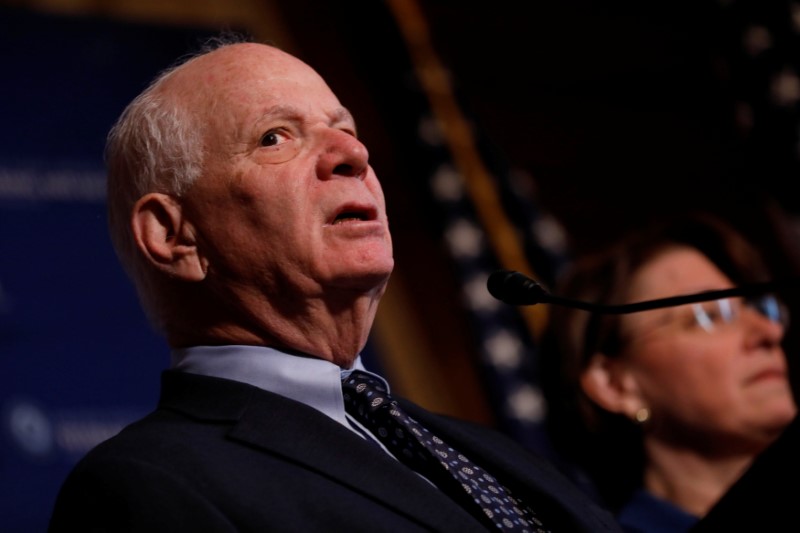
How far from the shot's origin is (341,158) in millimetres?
1796

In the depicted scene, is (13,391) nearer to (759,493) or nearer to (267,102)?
(267,102)

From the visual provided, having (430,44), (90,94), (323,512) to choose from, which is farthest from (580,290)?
(430,44)

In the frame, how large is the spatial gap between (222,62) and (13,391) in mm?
1788

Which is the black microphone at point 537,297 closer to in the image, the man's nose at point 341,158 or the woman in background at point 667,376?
the man's nose at point 341,158

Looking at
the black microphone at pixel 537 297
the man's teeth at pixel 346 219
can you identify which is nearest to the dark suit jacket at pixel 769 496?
the black microphone at pixel 537 297

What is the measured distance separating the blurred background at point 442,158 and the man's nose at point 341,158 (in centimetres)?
181

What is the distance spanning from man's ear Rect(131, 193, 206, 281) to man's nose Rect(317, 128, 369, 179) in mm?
210

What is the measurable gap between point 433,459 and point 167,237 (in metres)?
0.49

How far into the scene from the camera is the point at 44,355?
11.4 ft

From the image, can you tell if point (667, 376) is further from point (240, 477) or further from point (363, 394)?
point (240, 477)

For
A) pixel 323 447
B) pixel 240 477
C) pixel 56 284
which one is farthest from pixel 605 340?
pixel 56 284

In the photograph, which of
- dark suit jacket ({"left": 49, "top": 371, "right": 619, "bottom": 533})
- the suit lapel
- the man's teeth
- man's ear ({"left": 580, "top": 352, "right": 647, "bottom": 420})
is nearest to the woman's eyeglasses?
man's ear ({"left": 580, "top": 352, "right": 647, "bottom": 420})

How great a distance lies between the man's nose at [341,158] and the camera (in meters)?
1.78

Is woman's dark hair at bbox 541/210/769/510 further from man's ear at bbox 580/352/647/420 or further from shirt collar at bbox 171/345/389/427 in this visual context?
shirt collar at bbox 171/345/389/427
